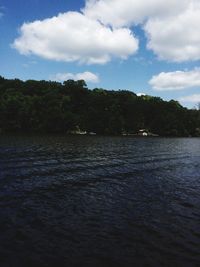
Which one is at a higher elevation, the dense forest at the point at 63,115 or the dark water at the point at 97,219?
the dense forest at the point at 63,115

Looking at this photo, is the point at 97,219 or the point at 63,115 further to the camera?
the point at 63,115

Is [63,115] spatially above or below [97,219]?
above

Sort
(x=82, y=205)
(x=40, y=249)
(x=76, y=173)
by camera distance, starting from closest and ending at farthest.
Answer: (x=40, y=249) < (x=82, y=205) < (x=76, y=173)

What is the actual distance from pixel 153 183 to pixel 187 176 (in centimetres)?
725

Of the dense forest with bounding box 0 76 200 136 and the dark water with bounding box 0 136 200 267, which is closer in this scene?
the dark water with bounding box 0 136 200 267

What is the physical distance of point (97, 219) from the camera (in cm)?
2194

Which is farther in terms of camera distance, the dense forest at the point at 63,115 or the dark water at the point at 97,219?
the dense forest at the point at 63,115

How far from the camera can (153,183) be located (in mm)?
35219

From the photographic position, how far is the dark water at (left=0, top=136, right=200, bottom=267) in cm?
1648

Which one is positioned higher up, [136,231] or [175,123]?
[175,123]

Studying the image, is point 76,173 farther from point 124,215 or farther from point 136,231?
point 136,231

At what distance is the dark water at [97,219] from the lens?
16.5 metres

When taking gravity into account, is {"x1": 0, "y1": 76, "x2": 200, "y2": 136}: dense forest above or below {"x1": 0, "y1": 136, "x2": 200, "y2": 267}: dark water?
above

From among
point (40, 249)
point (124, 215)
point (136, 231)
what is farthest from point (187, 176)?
point (40, 249)
